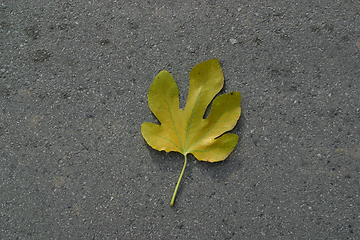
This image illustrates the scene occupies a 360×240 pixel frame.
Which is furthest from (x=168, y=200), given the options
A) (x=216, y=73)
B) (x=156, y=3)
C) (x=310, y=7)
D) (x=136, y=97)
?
(x=310, y=7)

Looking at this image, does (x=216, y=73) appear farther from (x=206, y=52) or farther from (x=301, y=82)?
(x=301, y=82)

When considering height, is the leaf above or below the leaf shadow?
above

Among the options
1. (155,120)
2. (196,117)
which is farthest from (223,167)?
(155,120)

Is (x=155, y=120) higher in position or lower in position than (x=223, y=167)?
higher

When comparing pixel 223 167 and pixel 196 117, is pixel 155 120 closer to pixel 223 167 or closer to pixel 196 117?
pixel 196 117
